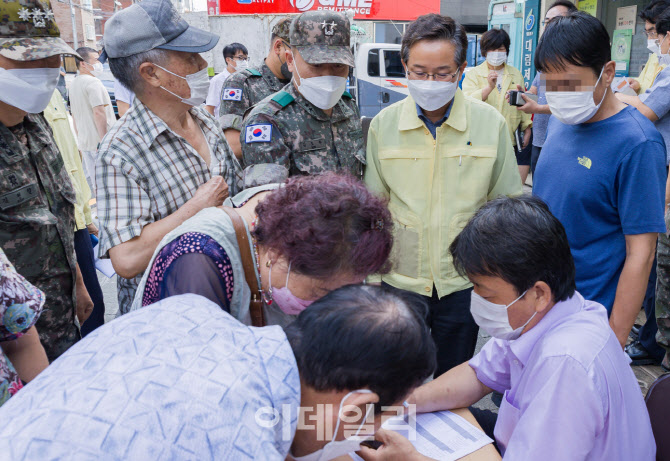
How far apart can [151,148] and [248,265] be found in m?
0.63

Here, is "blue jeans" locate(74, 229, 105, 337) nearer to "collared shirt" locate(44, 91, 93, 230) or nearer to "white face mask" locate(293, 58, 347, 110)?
"collared shirt" locate(44, 91, 93, 230)

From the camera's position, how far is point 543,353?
132 centimetres

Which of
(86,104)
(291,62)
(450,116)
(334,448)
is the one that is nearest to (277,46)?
(291,62)

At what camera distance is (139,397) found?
0.79 m

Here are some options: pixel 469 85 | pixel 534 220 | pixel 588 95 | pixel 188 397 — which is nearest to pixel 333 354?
pixel 188 397

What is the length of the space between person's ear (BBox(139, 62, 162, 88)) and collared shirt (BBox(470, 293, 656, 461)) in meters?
1.42

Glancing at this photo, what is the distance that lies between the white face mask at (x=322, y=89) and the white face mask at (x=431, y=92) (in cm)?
34

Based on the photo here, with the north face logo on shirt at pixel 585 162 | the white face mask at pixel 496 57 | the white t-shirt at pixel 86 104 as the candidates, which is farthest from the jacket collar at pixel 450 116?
the white t-shirt at pixel 86 104

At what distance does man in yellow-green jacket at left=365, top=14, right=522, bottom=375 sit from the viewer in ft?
6.98

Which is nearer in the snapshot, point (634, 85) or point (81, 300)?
point (81, 300)

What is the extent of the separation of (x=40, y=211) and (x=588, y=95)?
78.0 inches

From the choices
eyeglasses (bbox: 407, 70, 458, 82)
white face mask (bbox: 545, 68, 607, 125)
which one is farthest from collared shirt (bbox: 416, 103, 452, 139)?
white face mask (bbox: 545, 68, 607, 125)

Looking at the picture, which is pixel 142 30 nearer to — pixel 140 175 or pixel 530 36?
pixel 140 175

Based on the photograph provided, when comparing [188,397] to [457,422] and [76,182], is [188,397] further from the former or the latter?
[76,182]
